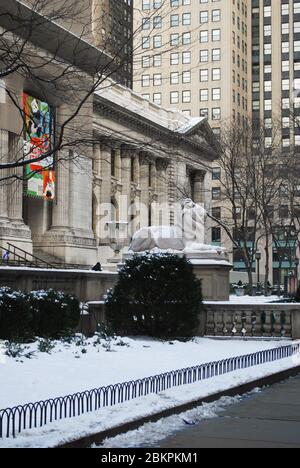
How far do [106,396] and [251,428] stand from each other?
1.86 meters

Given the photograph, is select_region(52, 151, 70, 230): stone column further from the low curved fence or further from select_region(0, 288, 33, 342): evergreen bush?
the low curved fence

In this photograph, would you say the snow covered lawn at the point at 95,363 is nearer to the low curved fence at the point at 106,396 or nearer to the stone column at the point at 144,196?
the low curved fence at the point at 106,396

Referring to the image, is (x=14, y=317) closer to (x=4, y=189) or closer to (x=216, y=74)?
(x=4, y=189)

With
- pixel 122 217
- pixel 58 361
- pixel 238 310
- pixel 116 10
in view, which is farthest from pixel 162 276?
pixel 122 217

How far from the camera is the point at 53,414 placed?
29.9 feet

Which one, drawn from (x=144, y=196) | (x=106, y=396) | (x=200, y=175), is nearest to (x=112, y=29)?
(x=106, y=396)

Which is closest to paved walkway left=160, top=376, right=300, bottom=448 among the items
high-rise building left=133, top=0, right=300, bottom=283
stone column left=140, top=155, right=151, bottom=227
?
stone column left=140, top=155, right=151, bottom=227

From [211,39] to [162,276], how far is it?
10436 centimetres

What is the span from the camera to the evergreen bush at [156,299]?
19219 mm

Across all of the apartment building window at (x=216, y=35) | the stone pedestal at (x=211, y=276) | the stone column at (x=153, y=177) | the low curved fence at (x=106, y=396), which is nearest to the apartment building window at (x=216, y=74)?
the apartment building window at (x=216, y=35)

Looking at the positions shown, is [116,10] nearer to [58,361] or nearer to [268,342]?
[58,361]

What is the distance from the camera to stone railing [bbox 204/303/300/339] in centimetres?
2069

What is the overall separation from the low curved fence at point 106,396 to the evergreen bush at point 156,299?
12.2 feet

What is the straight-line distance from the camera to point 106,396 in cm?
954
